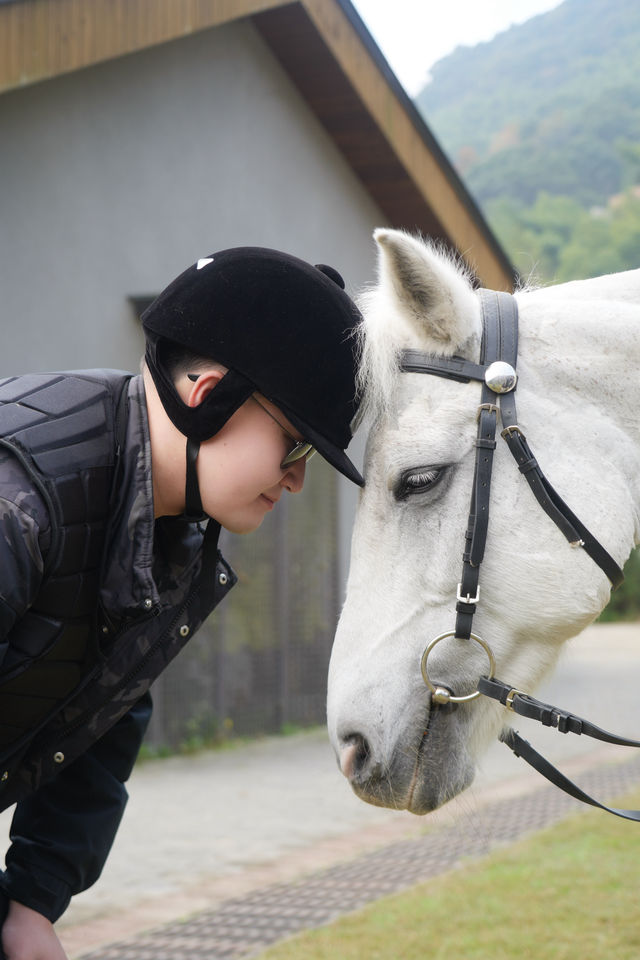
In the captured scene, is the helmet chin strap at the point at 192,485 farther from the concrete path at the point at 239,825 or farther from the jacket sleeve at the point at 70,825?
the concrete path at the point at 239,825

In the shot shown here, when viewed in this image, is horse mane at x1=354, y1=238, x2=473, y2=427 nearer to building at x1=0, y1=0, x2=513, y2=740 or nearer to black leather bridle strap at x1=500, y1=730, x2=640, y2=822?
black leather bridle strap at x1=500, y1=730, x2=640, y2=822

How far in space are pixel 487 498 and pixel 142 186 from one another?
6266 mm

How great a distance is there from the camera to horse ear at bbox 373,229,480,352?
2117 mm

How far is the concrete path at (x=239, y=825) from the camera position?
4.59 m

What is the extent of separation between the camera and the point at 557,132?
7300 cm

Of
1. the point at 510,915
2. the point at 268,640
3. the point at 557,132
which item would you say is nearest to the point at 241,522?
the point at 510,915

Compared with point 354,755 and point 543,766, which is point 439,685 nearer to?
point 354,755

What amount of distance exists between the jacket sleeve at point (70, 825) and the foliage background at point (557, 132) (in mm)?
21192

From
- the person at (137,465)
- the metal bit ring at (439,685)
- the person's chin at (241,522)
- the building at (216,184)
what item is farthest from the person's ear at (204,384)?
the building at (216,184)

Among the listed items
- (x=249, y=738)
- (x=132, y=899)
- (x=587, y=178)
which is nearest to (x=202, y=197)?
(x=249, y=738)

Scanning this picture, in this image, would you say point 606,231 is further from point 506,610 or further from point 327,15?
point 506,610

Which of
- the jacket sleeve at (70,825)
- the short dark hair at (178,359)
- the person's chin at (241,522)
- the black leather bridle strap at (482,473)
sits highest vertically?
the short dark hair at (178,359)

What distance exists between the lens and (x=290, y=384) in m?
1.98

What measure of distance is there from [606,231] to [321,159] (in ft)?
125
